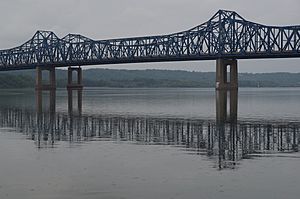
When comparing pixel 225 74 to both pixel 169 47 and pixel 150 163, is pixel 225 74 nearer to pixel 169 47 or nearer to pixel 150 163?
pixel 169 47

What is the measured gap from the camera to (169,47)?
135500 mm

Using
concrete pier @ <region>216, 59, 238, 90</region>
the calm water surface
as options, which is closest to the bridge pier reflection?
the calm water surface

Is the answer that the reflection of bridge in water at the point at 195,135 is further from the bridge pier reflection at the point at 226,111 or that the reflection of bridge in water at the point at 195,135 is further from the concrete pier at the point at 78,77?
the concrete pier at the point at 78,77

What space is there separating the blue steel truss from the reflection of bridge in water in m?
82.5

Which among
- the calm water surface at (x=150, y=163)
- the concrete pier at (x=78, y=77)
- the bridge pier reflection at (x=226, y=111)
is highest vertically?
the concrete pier at (x=78, y=77)

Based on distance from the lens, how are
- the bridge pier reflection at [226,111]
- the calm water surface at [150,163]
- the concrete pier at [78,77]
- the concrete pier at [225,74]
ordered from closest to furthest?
the calm water surface at [150,163] → the bridge pier reflection at [226,111] → the concrete pier at [225,74] → the concrete pier at [78,77]

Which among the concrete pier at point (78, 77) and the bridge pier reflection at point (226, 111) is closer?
the bridge pier reflection at point (226, 111)

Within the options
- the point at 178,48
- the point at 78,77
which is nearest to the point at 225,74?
the point at 178,48

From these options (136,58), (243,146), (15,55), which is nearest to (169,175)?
(243,146)

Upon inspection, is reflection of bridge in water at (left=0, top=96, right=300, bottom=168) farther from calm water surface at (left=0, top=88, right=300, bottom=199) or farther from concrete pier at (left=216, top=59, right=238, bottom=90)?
concrete pier at (left=216, top=59, right=238, bottom=90)

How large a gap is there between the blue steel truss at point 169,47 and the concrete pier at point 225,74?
196 cm

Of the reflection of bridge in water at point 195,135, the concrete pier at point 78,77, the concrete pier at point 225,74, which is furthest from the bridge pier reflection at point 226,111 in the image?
the concrete pier at point 78,77

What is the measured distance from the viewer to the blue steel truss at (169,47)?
386ft

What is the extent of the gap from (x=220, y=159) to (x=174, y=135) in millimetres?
9263
